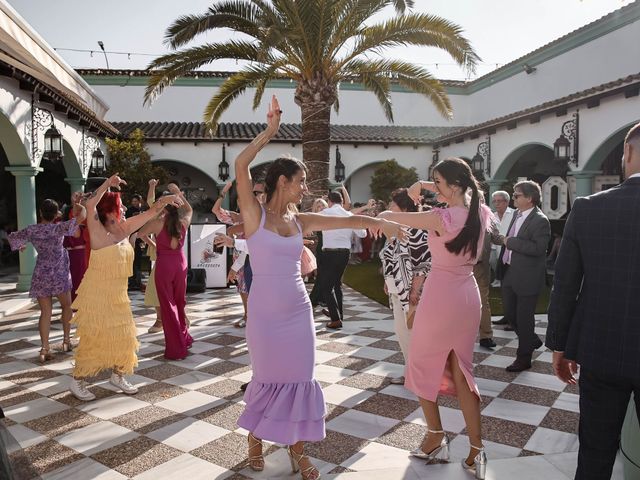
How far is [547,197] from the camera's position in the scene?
16.0m

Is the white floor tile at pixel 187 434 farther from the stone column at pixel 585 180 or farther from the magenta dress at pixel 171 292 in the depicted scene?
the stone column at pixel 585 180

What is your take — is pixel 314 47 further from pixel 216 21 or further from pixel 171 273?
pixel 171 273

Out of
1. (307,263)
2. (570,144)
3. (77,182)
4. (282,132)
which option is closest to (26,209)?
(77,182)

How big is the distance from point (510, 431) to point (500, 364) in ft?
6.21

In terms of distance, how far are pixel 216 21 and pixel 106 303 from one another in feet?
26.8

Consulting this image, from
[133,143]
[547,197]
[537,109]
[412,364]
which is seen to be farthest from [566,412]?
[133,143]

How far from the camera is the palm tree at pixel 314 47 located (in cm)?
1055

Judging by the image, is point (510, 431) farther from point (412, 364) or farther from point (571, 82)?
point (571, 82)

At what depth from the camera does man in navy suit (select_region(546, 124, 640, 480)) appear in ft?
7.48

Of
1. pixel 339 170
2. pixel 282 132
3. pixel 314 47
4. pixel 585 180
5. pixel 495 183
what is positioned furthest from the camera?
pixel 282 132

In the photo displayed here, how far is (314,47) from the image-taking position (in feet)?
36.0

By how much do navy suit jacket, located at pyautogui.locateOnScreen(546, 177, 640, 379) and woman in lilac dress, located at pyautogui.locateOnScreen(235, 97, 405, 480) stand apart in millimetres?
1490

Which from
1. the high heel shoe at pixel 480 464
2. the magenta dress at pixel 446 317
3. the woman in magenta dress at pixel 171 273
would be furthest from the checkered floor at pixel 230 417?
the magenta dress at pixel 446 317

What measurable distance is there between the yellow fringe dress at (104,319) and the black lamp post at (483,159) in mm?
13407
